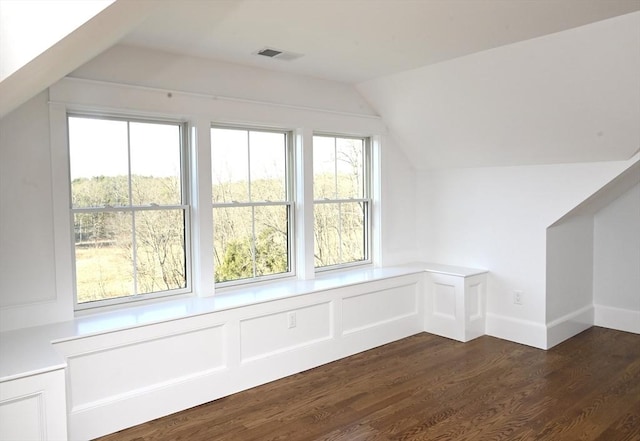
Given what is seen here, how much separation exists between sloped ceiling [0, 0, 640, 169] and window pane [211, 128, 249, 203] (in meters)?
0.59

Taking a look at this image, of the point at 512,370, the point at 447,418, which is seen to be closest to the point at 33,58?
the point at 447,418

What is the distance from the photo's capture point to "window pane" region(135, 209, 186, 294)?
341cm

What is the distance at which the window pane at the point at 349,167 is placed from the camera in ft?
15.1

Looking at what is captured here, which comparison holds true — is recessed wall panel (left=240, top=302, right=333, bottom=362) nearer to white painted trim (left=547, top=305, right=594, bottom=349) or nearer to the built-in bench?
the built-in bench

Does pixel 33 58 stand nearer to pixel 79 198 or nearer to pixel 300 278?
pixel 79 198

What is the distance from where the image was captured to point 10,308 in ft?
9.18

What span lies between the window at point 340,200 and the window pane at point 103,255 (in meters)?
1.71

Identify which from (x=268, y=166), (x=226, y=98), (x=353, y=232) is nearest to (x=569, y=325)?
(x=353, y=232)

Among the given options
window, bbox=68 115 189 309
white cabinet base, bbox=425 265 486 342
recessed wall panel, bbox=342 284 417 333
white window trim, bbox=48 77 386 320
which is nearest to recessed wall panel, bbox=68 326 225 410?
white window trim, bbox=48 77 386 320

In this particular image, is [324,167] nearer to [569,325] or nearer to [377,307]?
[377,307]

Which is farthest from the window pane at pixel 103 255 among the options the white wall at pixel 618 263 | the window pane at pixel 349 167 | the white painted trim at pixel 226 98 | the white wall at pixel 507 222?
the white wall at pixel 618 263

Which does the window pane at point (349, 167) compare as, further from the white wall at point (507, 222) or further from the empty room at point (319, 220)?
the white wall at point (507, 222)

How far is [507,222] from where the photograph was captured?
445cm

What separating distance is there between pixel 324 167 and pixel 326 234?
637 mm
